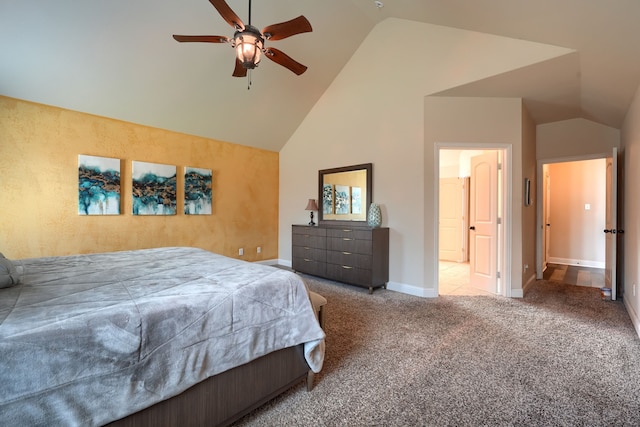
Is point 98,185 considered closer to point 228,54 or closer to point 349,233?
point 228,54

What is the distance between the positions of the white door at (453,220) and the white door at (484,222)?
8.27ft

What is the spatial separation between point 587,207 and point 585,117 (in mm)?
2670

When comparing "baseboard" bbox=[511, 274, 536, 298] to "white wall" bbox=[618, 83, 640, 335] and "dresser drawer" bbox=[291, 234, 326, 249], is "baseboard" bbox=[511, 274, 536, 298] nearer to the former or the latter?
"white wall" bbox=[618, 83, 640, 335]

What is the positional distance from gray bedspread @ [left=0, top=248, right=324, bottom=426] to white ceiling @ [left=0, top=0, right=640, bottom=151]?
95.3 inches

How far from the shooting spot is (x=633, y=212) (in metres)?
2.98

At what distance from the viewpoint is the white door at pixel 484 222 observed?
3.94 m

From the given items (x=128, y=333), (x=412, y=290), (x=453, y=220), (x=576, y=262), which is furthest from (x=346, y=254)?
(x=576, y=262)

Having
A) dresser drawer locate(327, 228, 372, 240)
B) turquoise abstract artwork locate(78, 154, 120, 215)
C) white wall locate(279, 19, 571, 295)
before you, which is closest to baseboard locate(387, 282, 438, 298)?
white wall locate(279, 19, 571, 295)

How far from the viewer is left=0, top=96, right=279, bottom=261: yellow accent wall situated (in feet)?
10.4

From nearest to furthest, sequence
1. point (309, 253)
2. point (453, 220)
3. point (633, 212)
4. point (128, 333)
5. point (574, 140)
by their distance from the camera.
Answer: point (128, 333) < point (633, 212) < point (574, 140) < point (309, 253) < point (453, 220)

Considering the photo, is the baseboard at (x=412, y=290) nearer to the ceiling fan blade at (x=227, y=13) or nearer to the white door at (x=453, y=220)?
the white door at (x=453, y=220)

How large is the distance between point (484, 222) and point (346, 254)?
2.05m

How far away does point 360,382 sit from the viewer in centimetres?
188

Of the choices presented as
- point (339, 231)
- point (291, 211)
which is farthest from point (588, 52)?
point (291, 211)
